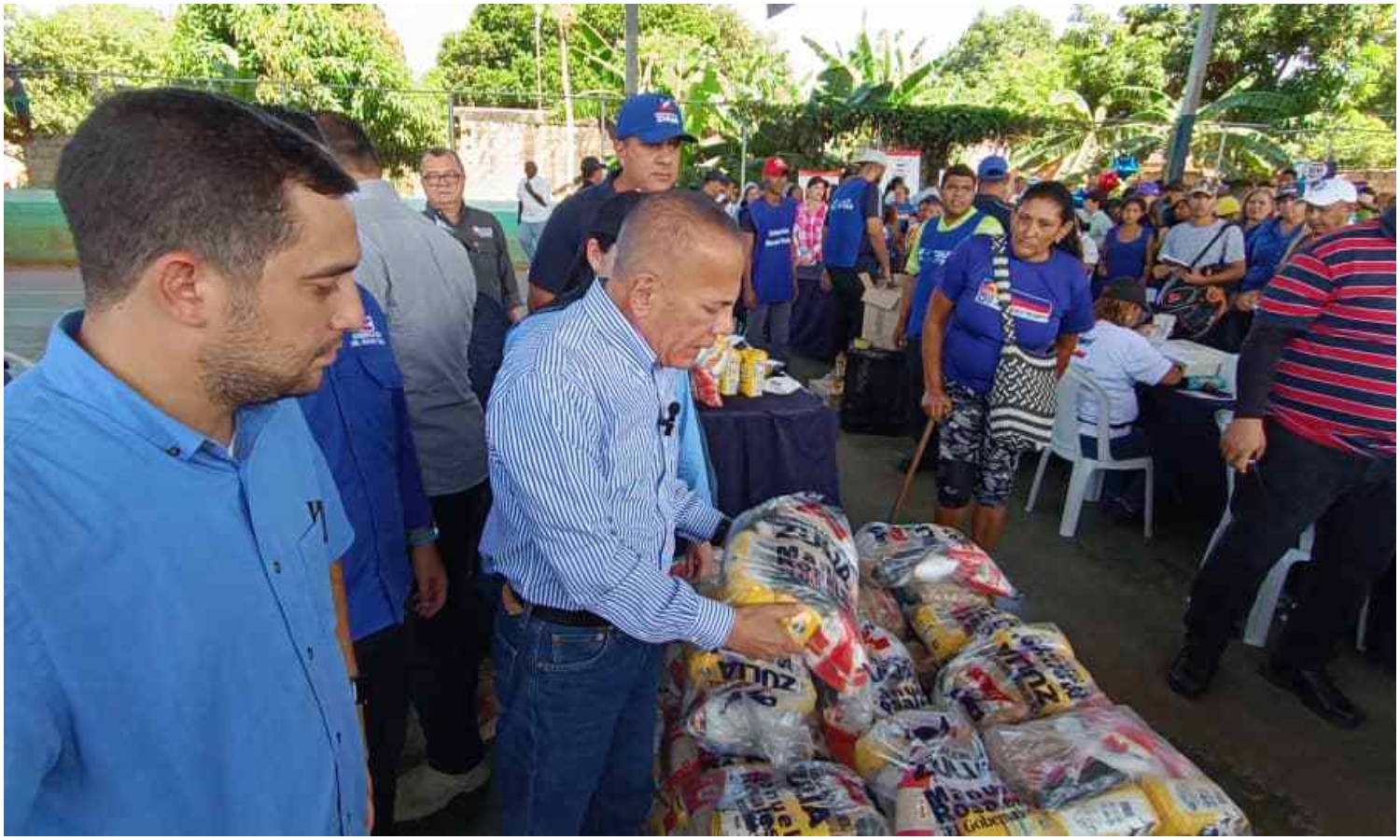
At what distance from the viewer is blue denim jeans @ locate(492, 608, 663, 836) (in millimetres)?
1571

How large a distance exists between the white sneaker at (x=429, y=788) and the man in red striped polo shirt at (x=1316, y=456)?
8.72 ft

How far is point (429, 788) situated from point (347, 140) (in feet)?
6.68

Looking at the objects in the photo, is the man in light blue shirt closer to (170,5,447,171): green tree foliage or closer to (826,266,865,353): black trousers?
(826,266,865,353): black trousers

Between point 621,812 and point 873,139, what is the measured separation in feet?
55.3

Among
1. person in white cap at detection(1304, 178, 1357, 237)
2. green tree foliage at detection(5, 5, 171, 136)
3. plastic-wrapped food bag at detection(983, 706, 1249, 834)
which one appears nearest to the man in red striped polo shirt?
plastic-wrapped food bag at detection(983, 706, 1249, 834)

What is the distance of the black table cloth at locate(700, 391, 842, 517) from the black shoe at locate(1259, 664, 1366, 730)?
194cm

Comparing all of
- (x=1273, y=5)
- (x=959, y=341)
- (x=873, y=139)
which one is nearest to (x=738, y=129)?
(x=873, y=139)

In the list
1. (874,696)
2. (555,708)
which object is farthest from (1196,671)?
(555,708)

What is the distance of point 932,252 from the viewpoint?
523 cm

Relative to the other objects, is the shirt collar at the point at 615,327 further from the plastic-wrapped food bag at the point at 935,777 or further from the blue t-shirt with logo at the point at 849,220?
the blue t-shirt with logo at the point at 849,220

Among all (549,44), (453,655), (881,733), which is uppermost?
(549,44)

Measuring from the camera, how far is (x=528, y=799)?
5.44ft

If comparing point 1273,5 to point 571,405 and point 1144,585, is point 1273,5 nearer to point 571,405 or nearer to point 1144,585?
point 1144,585

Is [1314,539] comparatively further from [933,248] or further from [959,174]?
[959,174]
